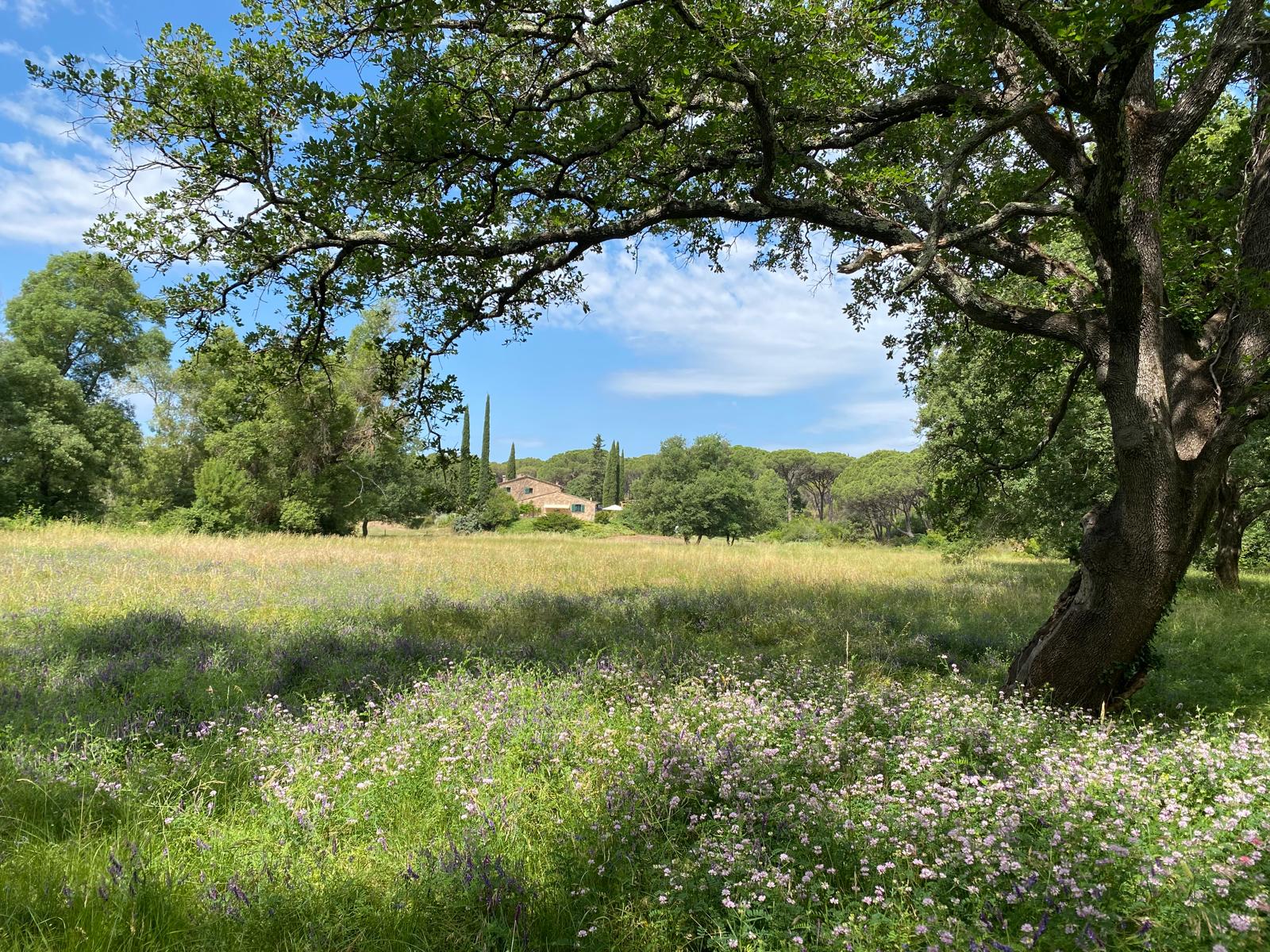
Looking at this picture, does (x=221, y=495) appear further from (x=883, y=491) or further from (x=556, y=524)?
(x=883, y=491)

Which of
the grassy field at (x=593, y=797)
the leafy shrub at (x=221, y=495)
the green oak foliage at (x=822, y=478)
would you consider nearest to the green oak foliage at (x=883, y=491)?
the green oak foliage at (x=822, y=478)

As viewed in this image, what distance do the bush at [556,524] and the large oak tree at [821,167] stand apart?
5910cm

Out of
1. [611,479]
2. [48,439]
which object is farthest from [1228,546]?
[611,479]

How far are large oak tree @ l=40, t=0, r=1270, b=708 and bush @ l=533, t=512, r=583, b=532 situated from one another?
5910 centimetres

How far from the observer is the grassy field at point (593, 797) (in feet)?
8.70

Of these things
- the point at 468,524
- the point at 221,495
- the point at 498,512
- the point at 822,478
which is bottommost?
the point at 468,524

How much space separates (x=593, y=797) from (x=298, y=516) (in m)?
33.5

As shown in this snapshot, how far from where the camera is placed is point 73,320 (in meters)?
32.3

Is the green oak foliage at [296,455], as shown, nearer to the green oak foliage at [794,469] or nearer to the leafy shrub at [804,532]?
the leafy shrub at [804,532]

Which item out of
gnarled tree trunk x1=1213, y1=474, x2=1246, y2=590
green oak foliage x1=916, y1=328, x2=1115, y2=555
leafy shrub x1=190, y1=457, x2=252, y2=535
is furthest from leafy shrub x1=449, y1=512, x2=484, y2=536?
gnarled tree trunk x1=1213, y1=474, x2=1246, y2=590

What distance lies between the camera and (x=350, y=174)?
5723 millimetres

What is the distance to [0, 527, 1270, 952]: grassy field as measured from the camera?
2650mm

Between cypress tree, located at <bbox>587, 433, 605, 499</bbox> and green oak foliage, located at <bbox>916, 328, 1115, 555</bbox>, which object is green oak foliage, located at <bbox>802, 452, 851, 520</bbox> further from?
green oak foliage, located at <bbox>916, 328, 1115, 555</bbox>

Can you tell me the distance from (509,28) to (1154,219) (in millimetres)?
6847
